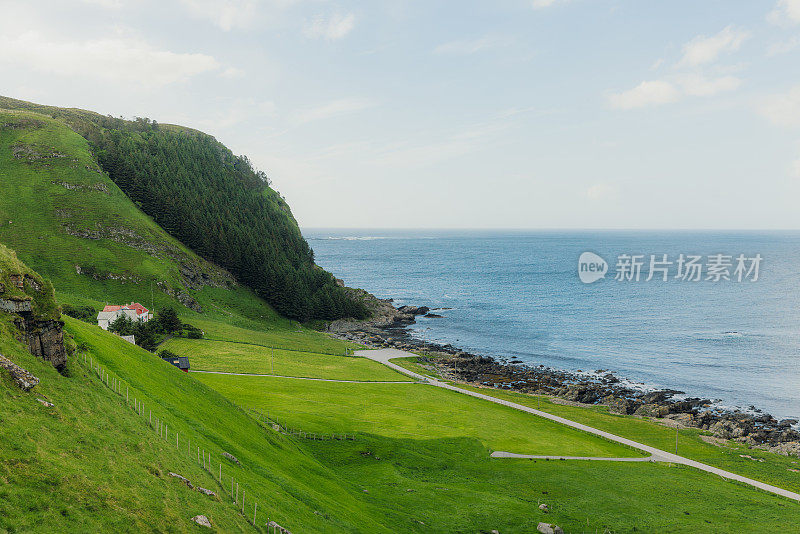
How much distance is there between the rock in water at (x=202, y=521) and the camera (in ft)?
73.8

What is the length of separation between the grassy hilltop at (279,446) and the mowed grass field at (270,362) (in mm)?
617

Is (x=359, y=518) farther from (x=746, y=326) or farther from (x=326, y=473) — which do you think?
(x=746, y=326)

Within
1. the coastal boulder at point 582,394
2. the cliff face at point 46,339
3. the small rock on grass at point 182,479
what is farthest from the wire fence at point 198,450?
the coastal boulder at point 582,394

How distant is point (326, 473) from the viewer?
45.1 meters

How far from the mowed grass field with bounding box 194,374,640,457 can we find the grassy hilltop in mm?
446

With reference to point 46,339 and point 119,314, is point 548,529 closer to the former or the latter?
point 46,339

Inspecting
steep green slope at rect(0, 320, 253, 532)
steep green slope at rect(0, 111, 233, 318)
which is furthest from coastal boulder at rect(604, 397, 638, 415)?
steep green slope at rect(0, 111, 233, 318)

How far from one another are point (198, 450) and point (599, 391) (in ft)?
296

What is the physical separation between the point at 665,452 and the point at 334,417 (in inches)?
1876

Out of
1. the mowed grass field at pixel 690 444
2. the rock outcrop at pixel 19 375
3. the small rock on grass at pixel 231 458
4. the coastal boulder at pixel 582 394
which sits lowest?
the coastal boulder at pixel 582 394

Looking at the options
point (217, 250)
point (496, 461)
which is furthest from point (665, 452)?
point (217, 250)

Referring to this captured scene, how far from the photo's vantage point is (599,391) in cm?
10075

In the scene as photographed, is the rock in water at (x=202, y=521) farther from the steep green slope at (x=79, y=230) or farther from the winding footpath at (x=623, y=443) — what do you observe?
the steep green slope at (x=79, y=230)

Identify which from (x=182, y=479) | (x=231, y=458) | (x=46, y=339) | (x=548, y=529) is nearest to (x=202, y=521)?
(x=182, y=479)
